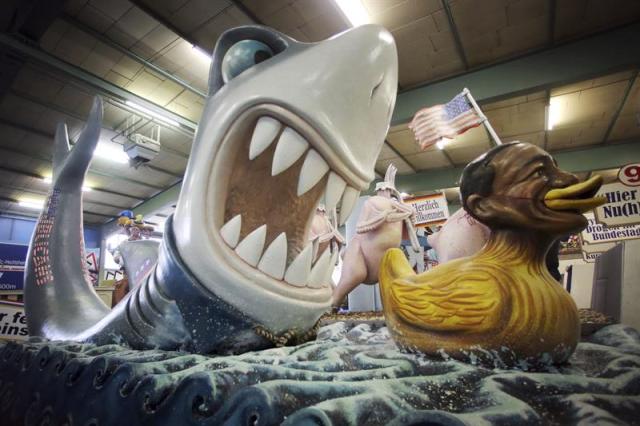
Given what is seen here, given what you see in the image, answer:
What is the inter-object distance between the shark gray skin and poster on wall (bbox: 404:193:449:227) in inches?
139

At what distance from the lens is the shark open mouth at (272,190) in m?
0.52

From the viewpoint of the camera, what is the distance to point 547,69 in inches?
133

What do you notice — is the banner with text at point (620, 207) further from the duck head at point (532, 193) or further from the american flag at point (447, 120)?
the duck head at point (532, 193)

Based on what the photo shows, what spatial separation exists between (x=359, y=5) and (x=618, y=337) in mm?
2967

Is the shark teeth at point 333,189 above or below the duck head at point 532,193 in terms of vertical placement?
below

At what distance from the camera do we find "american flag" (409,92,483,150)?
7.16 feet

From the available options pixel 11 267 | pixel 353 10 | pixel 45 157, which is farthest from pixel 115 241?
pixel 353 10

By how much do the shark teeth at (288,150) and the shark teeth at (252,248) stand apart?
108mm

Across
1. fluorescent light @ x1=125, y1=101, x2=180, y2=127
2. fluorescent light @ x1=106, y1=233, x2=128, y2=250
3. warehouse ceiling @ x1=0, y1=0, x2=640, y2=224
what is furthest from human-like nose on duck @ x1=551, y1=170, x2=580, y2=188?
fluorescent light @ x1=125, y1=101, x2=180, y2=127

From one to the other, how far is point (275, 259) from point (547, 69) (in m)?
4.01

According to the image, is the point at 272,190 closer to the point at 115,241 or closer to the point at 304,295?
the point at 304,295

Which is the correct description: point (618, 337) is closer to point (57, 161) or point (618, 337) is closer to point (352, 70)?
point (352, 70)

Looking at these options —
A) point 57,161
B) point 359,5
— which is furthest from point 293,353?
point 359,5

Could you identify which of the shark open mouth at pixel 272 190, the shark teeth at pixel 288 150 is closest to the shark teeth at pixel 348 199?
the shark open mouth at pixel 272 190
